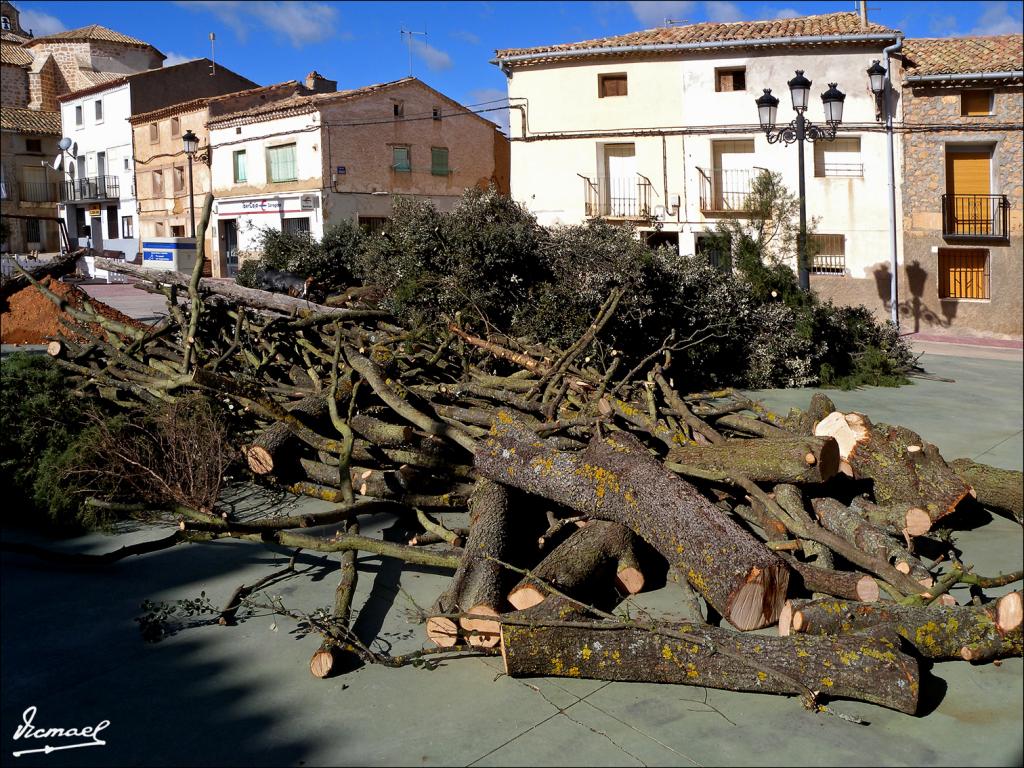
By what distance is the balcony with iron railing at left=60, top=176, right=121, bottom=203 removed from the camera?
82.4 ft

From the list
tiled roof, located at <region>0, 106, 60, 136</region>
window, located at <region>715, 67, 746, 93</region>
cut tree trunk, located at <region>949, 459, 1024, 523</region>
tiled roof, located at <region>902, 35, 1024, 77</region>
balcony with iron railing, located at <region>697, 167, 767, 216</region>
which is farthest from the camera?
balcony with iron railing, located at <region>697, 167, 767, 216</region>

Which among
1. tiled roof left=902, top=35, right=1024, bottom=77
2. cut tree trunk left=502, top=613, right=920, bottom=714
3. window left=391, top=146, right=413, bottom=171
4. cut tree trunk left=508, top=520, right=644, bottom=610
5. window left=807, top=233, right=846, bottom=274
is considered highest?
window left=391, top=146, right=413, bottom=171

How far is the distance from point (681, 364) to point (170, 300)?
21.6 ft

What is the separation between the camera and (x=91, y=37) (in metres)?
15.6

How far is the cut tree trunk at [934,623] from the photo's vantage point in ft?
14.4

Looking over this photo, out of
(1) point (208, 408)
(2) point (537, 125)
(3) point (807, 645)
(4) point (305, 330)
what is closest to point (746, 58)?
(2) point (537, 125)

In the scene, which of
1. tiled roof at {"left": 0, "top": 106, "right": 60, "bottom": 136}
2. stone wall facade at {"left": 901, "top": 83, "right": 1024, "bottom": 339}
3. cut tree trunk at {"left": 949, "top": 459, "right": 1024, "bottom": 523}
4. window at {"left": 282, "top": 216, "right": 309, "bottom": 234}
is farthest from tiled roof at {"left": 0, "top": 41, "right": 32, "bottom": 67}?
cut tree trunk at {"left": 949, "top": 459, "right": 1024, "bottom": 523}

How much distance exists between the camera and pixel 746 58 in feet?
74.7

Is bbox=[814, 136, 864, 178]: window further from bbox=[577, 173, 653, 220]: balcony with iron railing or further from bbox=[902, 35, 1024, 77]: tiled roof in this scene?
bbox=[577, 173, 653, 220]: balcony with iron railing

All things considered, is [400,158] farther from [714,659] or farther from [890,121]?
[714,659]

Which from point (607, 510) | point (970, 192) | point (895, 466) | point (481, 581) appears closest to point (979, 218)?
point (970, 192)

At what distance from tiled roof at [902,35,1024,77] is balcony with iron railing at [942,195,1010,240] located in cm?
103

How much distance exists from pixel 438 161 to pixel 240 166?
715 cm

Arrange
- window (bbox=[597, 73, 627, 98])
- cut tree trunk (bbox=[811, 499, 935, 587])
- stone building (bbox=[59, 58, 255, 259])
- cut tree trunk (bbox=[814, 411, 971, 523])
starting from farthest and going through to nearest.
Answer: window (bbox=[597, 73, 627, 98])
stone building (bbox=[59, 58, 255, 259])
cut tree trunk (bbox=[814, 411, 971, 523])
cut tree trunk (bbox=[811, 499, 935, 587])
